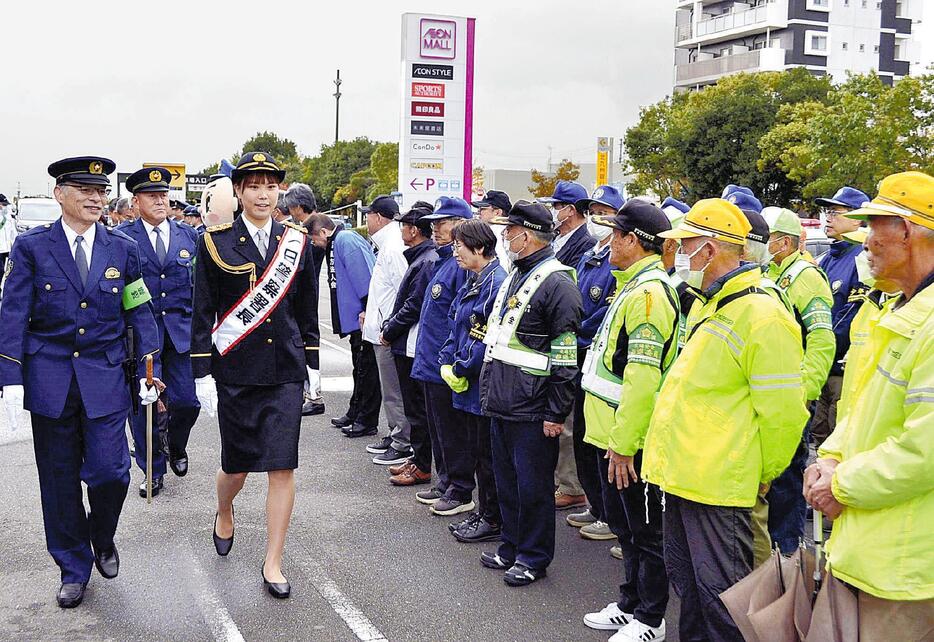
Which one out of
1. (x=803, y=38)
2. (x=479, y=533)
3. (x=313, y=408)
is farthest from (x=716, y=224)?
(x=803, y=38)

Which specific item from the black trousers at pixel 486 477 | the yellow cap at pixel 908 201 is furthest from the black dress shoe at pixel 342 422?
the yellow cap at pixel 908 201

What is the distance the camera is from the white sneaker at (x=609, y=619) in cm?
470

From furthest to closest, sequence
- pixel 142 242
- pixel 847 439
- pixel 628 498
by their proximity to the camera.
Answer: pixel 142 242
pixel 628 498
pixel 847 439

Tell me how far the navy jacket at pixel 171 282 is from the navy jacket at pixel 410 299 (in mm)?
1558

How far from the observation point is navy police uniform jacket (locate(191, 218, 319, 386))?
17.0 feet

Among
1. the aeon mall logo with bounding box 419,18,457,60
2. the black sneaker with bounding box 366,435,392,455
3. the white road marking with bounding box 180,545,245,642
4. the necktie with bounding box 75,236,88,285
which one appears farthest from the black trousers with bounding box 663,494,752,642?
the aeon mall logo with bounding box 419,18,457,60

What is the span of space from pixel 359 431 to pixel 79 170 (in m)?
4.51

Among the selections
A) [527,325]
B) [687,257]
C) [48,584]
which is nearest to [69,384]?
[48,584]

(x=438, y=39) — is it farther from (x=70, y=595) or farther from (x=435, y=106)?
(x=70, y=595)

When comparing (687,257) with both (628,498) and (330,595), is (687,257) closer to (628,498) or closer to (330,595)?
(628,498)

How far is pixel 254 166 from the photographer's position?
512 centimetres

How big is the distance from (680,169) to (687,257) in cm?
4354

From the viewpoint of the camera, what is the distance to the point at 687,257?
384cm

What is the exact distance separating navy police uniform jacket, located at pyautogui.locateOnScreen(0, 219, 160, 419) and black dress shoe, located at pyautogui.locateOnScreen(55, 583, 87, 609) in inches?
35.4
